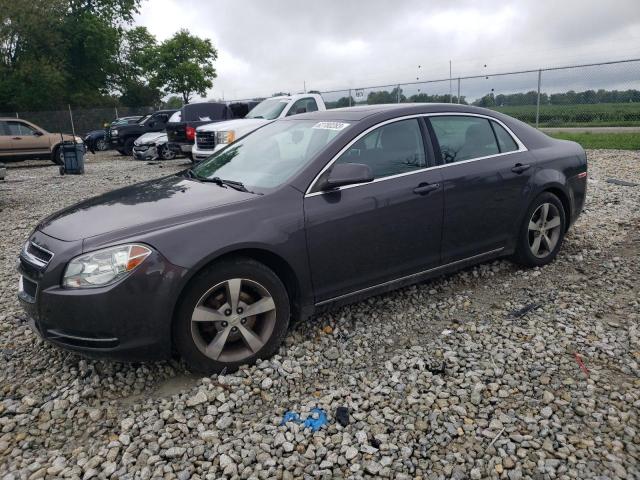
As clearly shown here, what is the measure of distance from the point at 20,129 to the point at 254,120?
30.4 ft

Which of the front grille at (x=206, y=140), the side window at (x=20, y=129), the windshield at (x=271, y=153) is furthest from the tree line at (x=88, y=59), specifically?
the windshield at (x=271, y=153)

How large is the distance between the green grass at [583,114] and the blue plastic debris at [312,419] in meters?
15.5

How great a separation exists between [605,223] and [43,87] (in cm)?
3384

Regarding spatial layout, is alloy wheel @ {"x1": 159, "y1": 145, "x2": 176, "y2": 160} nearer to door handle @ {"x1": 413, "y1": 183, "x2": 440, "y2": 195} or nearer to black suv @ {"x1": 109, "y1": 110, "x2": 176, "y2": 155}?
black suv @ {"x1": 109, "y1": 110, "x2": 176, "y2": 155}

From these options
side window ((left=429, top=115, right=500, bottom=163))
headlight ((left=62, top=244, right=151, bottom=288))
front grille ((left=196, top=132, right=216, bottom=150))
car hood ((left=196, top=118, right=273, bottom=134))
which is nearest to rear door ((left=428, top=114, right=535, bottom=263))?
side window ((left=429, top=115, right=500, bottom=163))

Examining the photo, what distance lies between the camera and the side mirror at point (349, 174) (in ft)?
11.2

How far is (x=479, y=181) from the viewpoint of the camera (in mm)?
4211

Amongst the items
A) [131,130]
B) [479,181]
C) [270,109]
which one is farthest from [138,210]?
[131,130]

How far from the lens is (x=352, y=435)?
106 inches

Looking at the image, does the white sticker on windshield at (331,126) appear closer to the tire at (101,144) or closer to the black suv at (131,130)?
the black suv at (131,130)

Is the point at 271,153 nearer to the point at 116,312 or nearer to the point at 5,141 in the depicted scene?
the point at 116,312

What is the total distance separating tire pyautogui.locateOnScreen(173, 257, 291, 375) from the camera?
10.0ft

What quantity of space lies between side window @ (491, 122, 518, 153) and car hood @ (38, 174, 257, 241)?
2.46 metres

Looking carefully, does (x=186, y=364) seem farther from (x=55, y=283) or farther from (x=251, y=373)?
(x=55, y=283)
